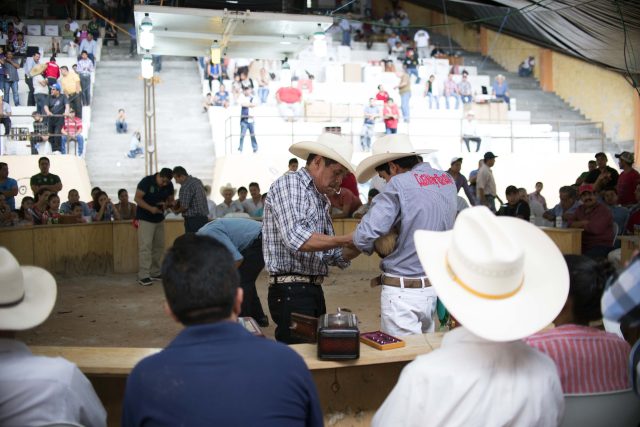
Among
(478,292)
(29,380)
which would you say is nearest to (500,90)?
(478,292)

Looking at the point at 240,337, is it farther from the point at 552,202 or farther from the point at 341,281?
the point at 552,202

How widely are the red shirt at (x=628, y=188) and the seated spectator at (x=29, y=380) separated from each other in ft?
32.1

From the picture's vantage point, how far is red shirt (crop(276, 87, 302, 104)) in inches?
772

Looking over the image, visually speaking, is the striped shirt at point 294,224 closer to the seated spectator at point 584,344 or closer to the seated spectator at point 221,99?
the seated spectator at point 584,344

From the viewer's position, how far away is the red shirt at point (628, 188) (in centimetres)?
1055

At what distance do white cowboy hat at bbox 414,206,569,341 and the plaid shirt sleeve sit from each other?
0.42 feet

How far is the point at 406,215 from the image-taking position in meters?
3.68

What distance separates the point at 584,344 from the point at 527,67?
26793 mm

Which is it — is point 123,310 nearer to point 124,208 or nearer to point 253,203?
point 124,208

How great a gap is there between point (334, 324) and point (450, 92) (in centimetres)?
2057

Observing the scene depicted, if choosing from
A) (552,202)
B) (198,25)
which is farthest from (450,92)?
(198,25)

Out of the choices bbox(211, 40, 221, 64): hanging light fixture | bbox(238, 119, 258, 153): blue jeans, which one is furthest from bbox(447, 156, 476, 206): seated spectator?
bbox(238, 119, 258, 153): blue jeans

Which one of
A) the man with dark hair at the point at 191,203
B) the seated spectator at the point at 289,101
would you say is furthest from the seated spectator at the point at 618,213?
the seated spectator at the point at 289,101

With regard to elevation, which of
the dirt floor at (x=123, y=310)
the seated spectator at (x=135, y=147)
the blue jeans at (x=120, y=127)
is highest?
the blue jeans at (x=120, y=127)
